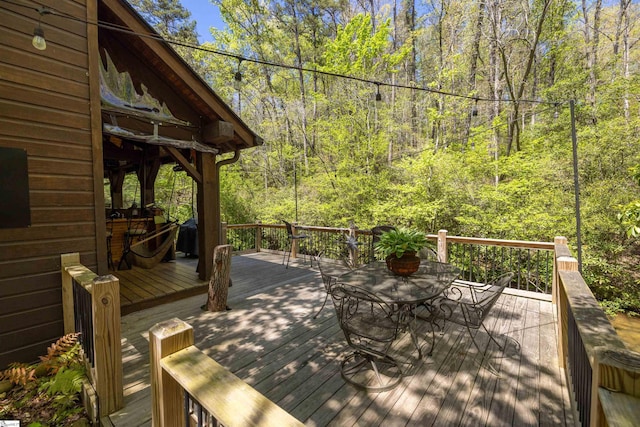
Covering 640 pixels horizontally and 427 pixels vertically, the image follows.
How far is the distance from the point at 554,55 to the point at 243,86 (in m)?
12.2

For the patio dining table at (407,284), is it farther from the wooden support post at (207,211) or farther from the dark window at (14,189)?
the dark window at (14,189)

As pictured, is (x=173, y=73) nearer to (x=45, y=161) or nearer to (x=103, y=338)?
(x=45, y=161)

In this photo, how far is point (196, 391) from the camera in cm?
90

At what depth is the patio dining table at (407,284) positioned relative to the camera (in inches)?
95.3

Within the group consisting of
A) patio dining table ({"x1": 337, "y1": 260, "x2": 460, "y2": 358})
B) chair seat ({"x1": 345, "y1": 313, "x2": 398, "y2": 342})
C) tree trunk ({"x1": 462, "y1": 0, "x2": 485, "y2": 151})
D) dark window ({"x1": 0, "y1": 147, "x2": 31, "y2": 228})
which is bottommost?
chair seat ({"x1": 345, "y1": 313, "x2": 398, "y2": 342})

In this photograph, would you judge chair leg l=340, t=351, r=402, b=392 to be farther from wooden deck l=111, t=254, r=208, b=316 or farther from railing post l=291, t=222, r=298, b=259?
railing post l=291, t=222, r=298, b=259

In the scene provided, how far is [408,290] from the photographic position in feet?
8.58

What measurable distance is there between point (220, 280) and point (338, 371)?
6.34 feet

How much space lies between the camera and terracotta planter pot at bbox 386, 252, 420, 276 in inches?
114

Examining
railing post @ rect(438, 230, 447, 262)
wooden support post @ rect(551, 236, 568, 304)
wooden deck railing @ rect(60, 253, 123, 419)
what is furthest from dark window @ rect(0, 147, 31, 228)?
wooden support post @ rect(551, 236, 568, 304)

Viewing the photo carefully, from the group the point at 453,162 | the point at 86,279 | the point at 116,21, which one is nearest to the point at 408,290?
the point at 86,279

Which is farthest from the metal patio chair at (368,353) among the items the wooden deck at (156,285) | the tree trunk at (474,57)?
the tree trunk at (474,57)

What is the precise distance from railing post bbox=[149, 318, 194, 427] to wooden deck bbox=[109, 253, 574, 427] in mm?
974

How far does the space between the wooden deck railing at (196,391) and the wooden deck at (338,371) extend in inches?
39.5
